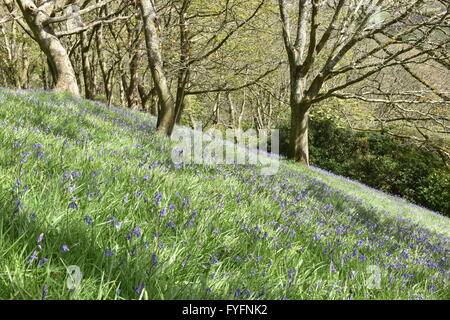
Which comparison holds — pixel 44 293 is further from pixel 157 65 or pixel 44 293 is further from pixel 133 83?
pixel 133 83

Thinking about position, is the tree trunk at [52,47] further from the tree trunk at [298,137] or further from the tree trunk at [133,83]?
the tree trunk at [298,137]

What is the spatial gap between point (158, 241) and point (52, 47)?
12.0 m

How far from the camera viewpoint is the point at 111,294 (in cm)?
144

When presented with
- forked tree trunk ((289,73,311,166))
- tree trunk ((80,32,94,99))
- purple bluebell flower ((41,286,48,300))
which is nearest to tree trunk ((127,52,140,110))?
tree trunk ((80,32,94,99))

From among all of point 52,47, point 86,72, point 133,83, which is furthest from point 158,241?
point 86,72

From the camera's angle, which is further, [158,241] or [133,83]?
[133,83]

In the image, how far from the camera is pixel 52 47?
11133mm

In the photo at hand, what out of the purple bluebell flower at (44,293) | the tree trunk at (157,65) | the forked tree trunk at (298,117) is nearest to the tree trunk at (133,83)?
the forked tree trunk at (298,117)

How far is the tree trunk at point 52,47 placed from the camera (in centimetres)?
1075

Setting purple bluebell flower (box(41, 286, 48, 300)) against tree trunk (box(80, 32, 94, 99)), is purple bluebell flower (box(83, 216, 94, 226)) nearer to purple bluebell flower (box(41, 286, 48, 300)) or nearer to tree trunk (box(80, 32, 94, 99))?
purple bluebell flower (box(41, 286, 48, 300))
